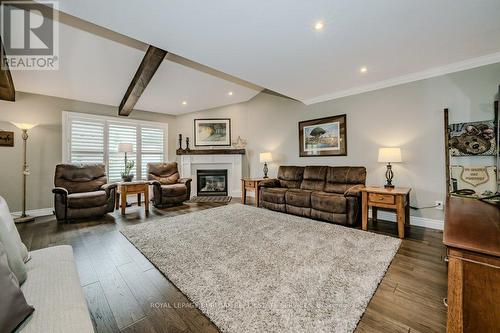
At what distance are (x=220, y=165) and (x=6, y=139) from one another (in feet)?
13.9

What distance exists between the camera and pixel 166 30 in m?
2.18

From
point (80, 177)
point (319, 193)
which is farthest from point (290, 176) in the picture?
point (80, 177)

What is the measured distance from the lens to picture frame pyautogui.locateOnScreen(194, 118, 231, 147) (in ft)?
19.5

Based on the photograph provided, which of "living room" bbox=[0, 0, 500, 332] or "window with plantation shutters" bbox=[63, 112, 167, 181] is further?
"window with plantation shutters" bbox=[63, 112, 167, 181]

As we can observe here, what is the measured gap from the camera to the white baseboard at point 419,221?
9.84 feet

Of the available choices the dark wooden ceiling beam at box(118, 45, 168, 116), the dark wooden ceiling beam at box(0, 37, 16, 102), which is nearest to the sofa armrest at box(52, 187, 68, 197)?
the dark wooden ceiling beam at box(0, 37, 16, 102)

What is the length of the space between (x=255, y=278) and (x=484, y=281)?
138 cm

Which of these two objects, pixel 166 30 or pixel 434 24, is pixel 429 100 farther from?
pixel 166 30

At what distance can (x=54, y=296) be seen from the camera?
0.93m

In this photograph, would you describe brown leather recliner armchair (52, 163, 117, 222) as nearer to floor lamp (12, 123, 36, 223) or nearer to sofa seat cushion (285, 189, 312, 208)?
floor lamp (12, 123, 36, 223)

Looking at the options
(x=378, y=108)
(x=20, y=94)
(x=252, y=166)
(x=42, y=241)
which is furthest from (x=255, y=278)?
(x=20, y=94)

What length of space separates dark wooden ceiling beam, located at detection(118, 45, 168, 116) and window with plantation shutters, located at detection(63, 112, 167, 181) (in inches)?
24.8

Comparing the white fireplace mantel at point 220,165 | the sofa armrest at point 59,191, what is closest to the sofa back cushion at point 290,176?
the white fireplace mantel at point 220,165

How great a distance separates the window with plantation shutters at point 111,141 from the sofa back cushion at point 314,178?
420cm
